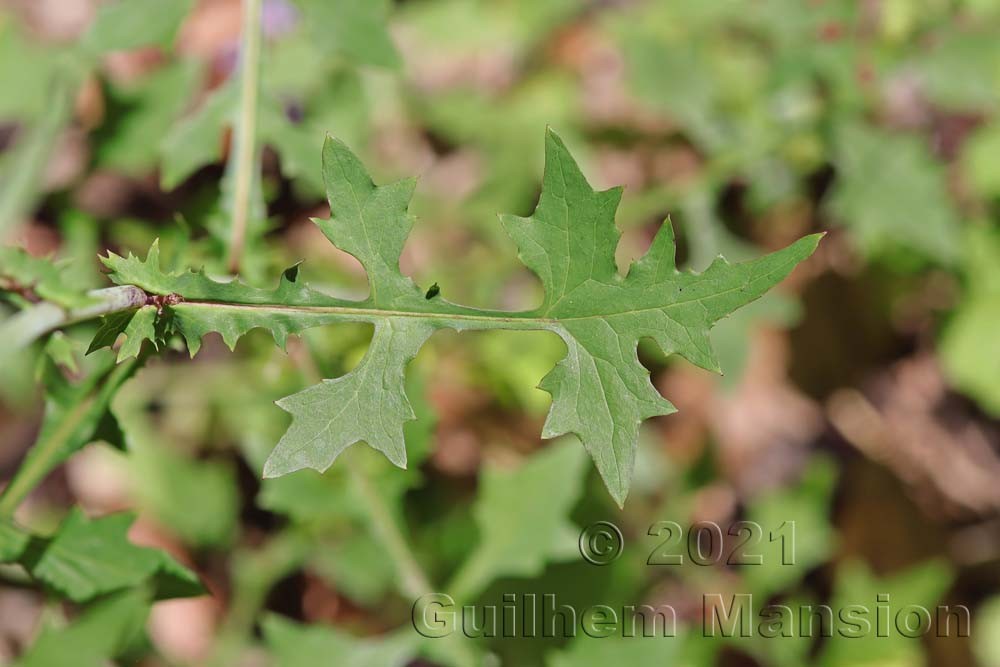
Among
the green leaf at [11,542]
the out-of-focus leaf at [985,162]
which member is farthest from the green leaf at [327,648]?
the out-of-focus leaf at [985,162]

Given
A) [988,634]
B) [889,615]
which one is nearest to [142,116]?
[889,615]

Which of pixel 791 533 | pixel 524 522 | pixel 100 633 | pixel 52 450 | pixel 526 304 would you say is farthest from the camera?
pixel 526 304

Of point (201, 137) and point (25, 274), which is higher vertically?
point (25, 274)

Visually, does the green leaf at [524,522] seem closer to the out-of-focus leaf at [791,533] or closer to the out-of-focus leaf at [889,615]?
the out-of-focus leaf at [791,533]

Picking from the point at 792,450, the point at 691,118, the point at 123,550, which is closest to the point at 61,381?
the point at 123,550

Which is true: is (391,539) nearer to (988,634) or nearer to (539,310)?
(539,310)

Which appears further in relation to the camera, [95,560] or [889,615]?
[889,615]

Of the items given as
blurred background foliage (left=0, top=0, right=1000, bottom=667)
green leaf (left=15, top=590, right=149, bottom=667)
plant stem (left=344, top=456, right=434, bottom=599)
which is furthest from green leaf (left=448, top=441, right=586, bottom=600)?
green leaf (left=15, top=590, right=149, bottom=667)
